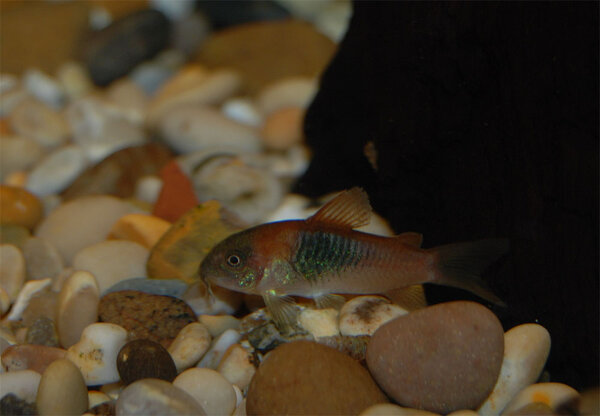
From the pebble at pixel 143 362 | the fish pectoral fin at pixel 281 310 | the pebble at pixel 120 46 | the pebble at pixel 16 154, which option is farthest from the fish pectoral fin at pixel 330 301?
the pebble at pixel 120 46

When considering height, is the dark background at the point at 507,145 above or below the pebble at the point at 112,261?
above

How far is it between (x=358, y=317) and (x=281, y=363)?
61 cm

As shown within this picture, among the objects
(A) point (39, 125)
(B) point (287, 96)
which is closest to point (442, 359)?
(B) point (287, 96)

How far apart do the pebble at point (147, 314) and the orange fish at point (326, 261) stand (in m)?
0.31

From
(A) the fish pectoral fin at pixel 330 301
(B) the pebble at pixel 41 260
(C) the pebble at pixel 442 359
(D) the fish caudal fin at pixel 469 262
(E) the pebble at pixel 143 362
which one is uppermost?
(D) the fish caudal fin at pixel 469 262

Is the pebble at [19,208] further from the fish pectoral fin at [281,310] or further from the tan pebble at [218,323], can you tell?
the fish pectoral fin at [281,310]

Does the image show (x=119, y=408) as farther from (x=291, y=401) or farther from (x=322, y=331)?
(x=322, y=331)

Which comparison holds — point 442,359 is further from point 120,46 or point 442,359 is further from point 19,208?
point 120,46

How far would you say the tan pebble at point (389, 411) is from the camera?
2.29 meters

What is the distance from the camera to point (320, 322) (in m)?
2.98

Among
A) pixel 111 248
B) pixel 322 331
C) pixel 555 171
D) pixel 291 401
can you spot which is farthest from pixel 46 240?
pixel 555 171

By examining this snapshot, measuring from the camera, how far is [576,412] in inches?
92.0

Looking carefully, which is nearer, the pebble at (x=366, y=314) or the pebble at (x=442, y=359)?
the pebble at (x=442, y=359)

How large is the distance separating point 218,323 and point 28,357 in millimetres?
1016
